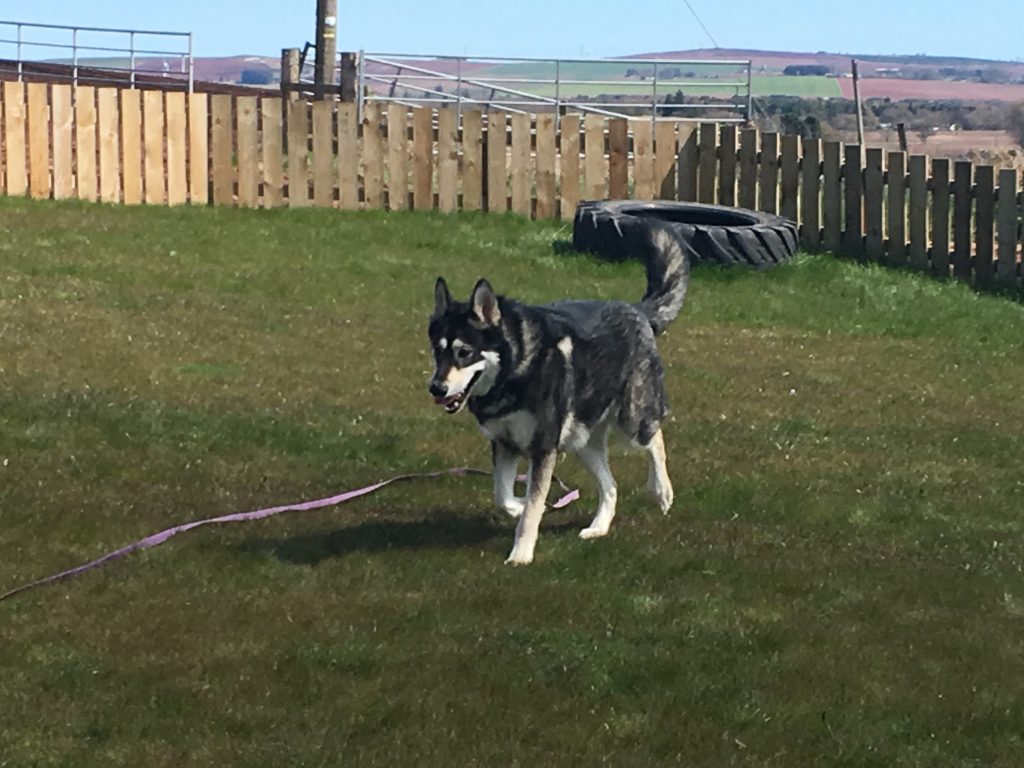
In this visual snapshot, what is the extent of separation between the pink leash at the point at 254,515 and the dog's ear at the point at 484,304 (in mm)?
1667

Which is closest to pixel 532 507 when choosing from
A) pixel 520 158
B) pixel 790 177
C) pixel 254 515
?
pixel 254 515

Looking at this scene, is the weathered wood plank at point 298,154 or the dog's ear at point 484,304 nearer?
the dog's ear at point 484,304

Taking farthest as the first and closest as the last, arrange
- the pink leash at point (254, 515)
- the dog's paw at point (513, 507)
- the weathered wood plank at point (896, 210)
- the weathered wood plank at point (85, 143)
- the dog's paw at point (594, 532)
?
1. the weathered wood plank at point (85, 143)
2. the weathered wood plank at point (896, 210)
3. the dog's paw at point (594, 532)
4. the dog's paw at point (513, 507)
5. the pink leash at point (254, 515)

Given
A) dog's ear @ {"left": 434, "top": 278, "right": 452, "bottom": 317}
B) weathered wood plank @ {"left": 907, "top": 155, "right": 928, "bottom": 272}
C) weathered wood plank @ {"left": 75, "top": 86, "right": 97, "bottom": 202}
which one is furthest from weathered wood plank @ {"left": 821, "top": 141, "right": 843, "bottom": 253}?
dog's ear @ {"left": 434, "top": 278, "right": 452, "bottom": 317}

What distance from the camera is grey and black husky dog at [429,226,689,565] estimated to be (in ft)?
24.8

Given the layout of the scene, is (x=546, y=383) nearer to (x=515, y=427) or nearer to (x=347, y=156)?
(x=515, y=427)

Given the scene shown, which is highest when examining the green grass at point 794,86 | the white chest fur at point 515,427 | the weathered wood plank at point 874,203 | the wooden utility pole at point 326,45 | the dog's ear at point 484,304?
the green grass at point 794,86

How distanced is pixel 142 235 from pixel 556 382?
11395 mm

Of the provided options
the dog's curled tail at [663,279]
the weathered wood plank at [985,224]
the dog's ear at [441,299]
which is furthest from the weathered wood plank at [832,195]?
the dog's ear at [441,299]

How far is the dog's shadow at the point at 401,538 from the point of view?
25.8ft

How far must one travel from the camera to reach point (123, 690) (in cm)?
596

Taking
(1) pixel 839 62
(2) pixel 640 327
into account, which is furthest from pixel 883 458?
(1) pixel 839 62

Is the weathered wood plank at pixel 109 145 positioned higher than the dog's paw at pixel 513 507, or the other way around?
the weathered wood plank at pixel 109 145

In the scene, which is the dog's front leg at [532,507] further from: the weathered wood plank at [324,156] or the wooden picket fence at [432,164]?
the weathered wood plank at [324,156]
